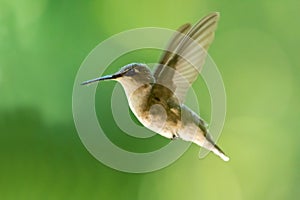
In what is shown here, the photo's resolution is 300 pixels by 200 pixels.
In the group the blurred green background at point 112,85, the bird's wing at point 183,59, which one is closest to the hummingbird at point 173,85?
the bird's wing at point 183,59

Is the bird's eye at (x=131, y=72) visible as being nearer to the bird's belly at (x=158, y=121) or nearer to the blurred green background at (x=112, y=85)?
the bird's belly at (x=158, y=121)

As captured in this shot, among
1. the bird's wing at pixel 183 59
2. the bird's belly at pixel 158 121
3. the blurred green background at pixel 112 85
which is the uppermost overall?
the bird's wing at pixel 183 59

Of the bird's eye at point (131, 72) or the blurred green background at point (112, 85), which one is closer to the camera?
the bird's eye at point (131, 72)

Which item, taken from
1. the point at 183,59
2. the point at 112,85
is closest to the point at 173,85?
the point at 183,59
